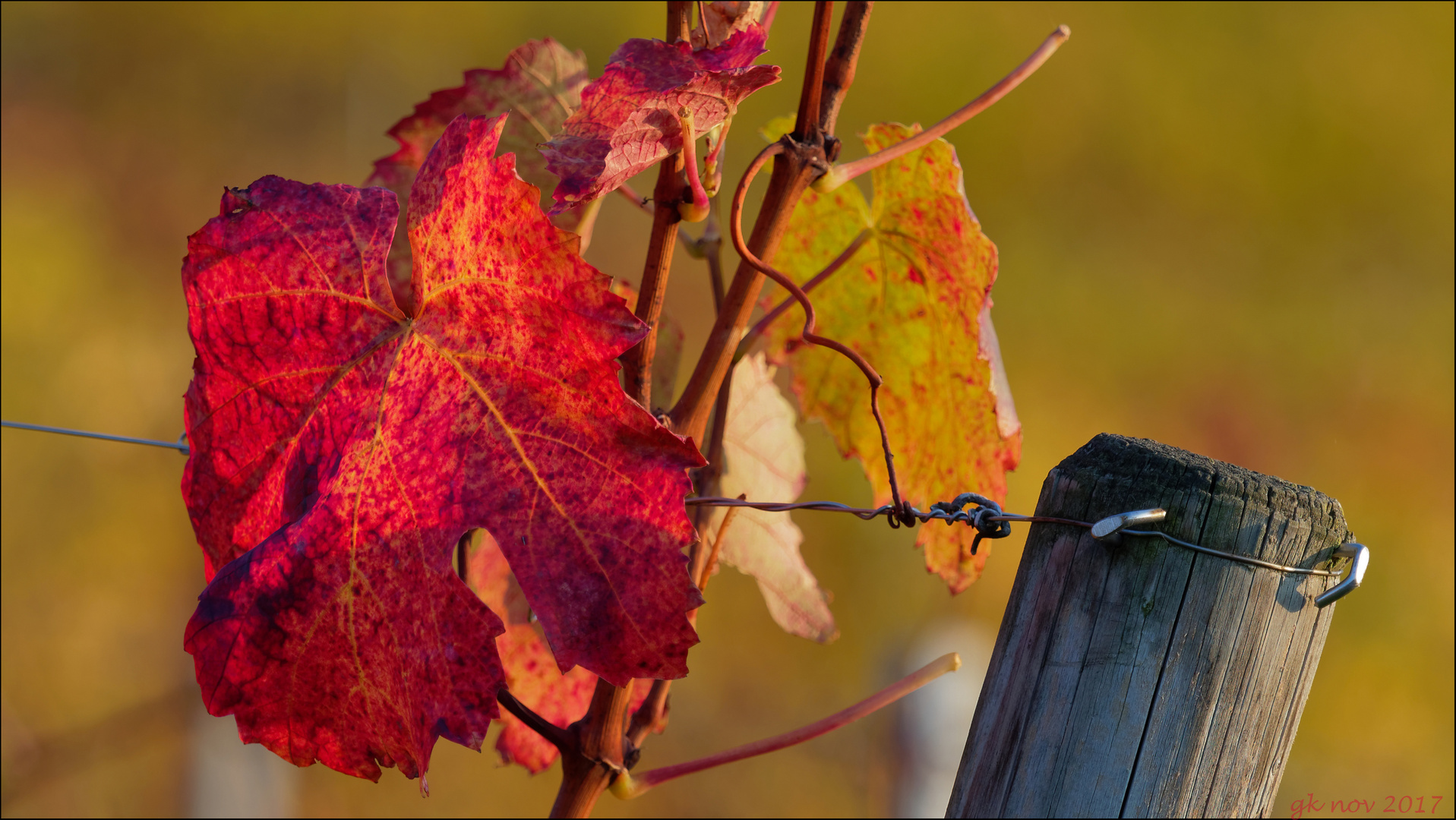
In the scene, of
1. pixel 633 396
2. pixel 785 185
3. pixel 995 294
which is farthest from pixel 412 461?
pixel 995 294

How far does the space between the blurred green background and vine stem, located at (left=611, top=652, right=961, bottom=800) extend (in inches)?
88.2

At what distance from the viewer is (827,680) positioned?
3479mm

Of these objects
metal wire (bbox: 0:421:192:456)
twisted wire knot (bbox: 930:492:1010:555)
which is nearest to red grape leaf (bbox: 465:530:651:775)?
metal wire (bbox: 0:421:192:456)

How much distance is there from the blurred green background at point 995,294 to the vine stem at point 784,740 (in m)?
2.24

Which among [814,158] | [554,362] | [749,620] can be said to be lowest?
[749,620]

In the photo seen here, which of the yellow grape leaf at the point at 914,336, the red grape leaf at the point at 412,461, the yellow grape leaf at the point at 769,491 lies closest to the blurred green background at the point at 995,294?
the yellow grape leaf at the point at 769,491

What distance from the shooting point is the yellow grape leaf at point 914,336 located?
1.93ft

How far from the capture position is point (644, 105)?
1.36 ft

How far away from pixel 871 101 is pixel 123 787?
3780 mm

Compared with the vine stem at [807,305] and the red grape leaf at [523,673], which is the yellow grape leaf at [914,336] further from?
the red grape leaf at [523,673]

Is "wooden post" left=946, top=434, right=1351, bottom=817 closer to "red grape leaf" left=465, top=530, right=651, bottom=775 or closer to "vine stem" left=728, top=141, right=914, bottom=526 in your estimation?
"vine stem" left=728, top=141, right=914, bottom=526

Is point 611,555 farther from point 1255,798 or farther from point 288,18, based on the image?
point 288,18

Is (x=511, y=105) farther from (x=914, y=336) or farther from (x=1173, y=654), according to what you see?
(x=1173, y=654)

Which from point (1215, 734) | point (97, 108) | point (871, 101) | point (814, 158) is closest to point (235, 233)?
point (814, 158)
